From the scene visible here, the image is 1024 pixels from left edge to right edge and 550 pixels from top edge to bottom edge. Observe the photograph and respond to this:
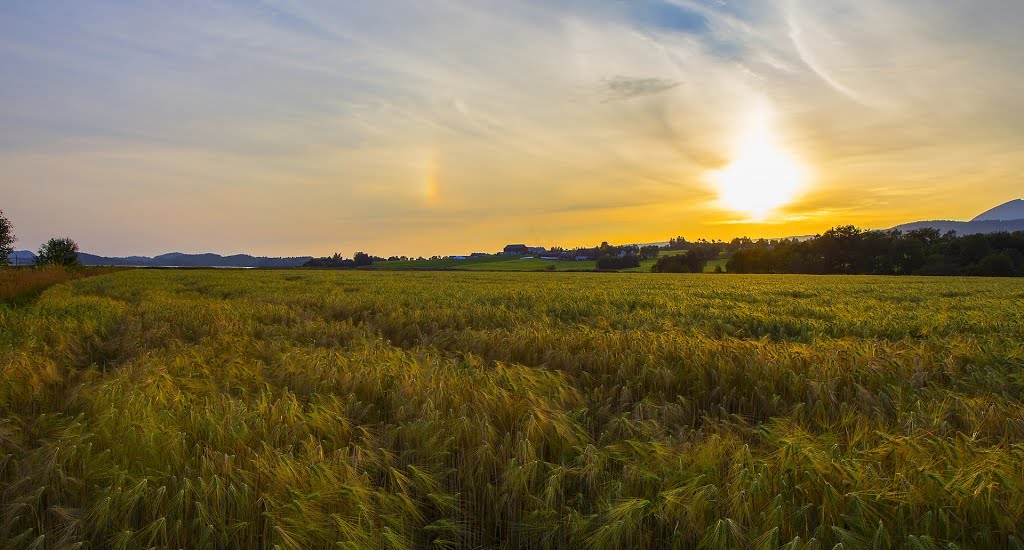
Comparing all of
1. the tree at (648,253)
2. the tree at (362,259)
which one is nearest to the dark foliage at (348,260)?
the tree at (362,259)

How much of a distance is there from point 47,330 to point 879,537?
9.67 metres

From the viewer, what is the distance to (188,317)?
8602 millimetres

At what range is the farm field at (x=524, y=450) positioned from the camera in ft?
6.37

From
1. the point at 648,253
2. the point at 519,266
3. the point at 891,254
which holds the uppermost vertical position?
the point at 648,253

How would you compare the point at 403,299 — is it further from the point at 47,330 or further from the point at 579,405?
the point at 579,405

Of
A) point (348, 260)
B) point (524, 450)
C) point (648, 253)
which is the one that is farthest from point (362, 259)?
point (524, 450)

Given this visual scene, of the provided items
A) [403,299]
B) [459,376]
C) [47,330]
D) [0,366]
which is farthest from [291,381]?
[403,299]

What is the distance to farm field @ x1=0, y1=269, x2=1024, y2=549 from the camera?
76.5 inches

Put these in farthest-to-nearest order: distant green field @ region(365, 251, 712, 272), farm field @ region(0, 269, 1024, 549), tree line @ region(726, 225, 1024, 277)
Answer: distant green field @ region(365, 251, 712, 272), tree line @ region(726, 225, 1024, 277), farm field @ region(0, 269, 1024, 549)

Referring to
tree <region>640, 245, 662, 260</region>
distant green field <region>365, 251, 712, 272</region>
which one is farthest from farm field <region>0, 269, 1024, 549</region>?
tree <region>640, 245, 662, 260</region>

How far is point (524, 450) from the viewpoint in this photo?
2521 millimetres

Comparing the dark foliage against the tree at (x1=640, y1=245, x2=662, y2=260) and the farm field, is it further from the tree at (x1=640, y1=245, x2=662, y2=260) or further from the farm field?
the farm field

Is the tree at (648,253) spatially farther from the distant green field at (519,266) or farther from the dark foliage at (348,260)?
the dark foliage at (348,260)

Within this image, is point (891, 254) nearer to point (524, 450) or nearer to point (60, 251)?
point (524, 450)
